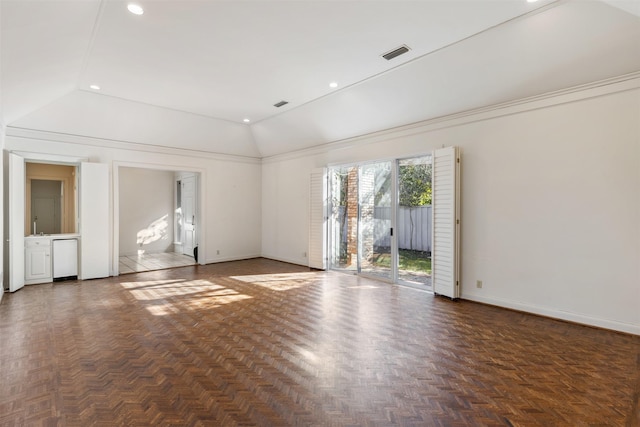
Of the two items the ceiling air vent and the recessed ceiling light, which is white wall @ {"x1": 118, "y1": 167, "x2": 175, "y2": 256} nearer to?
the recessed ceiling light

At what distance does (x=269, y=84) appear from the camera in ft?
15.5

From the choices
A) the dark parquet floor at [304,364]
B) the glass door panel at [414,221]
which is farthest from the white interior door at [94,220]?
the glass door panel at [414,221]

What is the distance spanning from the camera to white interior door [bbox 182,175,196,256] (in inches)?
338

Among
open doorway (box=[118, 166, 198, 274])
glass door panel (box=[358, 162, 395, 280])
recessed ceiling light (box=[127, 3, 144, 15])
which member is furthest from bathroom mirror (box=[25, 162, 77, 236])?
glass door panel (box=[358, 162, 395, 280])

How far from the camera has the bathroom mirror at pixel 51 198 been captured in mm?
7020

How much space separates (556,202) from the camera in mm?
3824

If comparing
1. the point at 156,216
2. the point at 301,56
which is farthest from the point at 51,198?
the point at 301,56

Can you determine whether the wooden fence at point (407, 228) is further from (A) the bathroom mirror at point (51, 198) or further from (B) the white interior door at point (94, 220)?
(A) the bathroom mirror at point (51, 198)

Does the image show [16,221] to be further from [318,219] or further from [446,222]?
[446,222]

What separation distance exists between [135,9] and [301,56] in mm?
1750

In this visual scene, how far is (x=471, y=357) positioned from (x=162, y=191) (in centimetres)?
933

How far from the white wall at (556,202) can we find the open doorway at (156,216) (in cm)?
672

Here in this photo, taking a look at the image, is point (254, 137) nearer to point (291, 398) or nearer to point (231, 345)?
point (231, 345)

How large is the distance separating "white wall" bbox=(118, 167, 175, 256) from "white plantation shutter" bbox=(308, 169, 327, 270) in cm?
518
